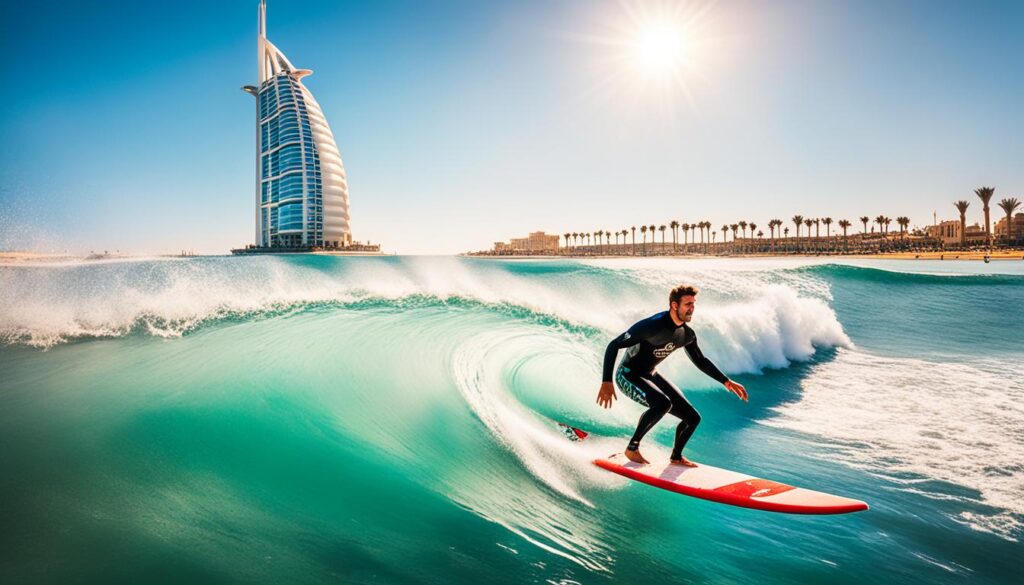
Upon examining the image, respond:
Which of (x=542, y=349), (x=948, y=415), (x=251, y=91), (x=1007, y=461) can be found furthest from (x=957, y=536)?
(x=251, y=91)

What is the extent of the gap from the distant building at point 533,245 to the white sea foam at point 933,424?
17513 centimetres

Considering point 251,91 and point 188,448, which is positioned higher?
point 251,91

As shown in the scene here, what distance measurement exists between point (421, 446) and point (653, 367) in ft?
8.74

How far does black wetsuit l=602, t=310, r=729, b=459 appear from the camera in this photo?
14.0 feet

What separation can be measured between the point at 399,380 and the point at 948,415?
8693mm

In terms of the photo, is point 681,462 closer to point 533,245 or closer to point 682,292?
point 682,292

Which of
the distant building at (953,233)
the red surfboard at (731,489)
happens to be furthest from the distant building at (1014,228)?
the red surfboard at (731,489)

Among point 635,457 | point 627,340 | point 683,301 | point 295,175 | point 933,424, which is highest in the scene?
point 295,175

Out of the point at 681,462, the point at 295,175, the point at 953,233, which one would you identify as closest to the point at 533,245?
the point at 295,175

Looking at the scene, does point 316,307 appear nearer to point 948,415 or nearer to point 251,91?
point 948,415

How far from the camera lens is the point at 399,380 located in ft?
20.8

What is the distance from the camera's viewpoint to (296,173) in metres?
97.2

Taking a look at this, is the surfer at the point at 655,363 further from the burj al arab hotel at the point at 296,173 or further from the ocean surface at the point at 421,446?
the burj al arab hotel at the point at 296,173

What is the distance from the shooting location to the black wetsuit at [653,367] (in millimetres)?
4281
